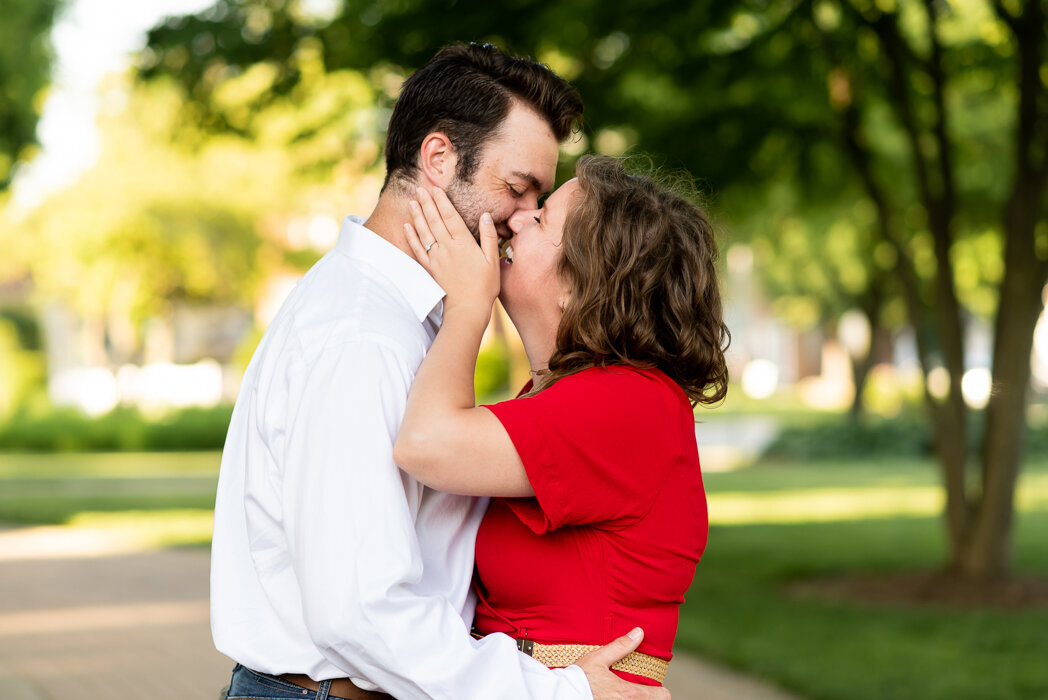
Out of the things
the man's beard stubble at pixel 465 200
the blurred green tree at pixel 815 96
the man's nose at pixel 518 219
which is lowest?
the man's nose at pixel 518 219

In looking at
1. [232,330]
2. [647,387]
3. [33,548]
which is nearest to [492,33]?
[647,387]

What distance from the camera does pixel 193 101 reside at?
10.1 metres

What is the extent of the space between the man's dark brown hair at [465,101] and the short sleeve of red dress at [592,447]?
58 cm

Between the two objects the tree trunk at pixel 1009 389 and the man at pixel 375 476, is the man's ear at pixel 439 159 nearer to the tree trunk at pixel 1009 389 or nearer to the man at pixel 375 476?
the man at pixel 375 476

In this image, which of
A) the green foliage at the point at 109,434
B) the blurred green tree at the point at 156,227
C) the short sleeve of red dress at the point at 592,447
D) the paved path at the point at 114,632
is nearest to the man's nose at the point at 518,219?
the short sleeve of red dress at the point at 592,447

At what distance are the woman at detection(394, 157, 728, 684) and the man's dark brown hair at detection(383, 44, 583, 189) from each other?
15 centimetres

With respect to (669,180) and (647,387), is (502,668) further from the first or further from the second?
(669,180)

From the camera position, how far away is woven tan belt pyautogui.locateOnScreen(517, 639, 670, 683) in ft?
7.39

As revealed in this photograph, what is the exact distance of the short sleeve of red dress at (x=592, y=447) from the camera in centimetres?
215

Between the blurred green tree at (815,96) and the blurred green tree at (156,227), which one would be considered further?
the blurred green tree at (156,227)

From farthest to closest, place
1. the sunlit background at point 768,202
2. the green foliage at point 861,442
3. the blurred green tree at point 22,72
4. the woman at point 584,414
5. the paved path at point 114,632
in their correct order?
the green foliage at point 861,442, the blurred green tree at point 22,72, the sunlit background at point 768,202, the paved path at point 114,632, the woman at point 584,414

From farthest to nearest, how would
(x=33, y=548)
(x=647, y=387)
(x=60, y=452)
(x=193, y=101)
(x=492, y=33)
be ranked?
(x=60, y=452), (x=33, y=548), (x=193, y=101), (x=492, y=33), (x=647, y=387)

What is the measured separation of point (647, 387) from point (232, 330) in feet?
190

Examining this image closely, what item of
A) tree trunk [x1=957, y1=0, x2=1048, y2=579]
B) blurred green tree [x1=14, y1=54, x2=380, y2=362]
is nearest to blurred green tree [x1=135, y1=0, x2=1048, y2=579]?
tree trunk [x1=957, y1=0, x2=1048, y2=579]
